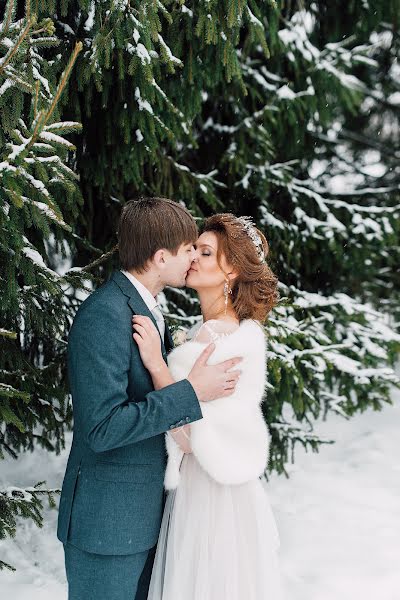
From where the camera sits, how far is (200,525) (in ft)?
7.91

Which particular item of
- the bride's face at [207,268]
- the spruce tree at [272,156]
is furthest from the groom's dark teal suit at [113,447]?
the spruce tree at [272,156]

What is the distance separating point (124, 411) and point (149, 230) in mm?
635

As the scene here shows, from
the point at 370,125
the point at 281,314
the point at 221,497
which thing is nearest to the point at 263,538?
the point at 221,497

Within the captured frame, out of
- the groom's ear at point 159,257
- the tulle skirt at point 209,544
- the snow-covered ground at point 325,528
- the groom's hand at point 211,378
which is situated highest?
the groom's ear at point 159,257

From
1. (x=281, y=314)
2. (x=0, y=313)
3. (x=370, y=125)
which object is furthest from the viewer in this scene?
(x=370, y=125)

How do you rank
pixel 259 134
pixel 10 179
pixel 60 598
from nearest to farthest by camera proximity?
pixel 10 179 < pixel 60 598 < pixel 259 134

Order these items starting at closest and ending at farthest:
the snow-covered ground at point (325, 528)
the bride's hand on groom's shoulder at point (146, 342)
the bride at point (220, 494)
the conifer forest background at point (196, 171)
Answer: the bride's hand on groom's shoulder at point (146, 342)
the bride at point (220, 494)
the conifer forest background at point (196, 171)
the snow-covered ground at point (325, 528)

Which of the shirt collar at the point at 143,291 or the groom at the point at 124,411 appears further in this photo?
the shirt collar at the point at 143,291

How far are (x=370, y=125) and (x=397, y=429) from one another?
148 inches

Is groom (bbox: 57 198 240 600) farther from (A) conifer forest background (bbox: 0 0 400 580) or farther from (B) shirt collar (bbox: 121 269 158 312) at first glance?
(A) conifer forest background (bbox: 0 0 400 580)

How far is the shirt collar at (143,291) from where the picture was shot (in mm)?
2236

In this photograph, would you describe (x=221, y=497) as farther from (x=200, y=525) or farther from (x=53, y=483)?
(x=53, y=483)

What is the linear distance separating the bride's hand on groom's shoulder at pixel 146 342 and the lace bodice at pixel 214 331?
1.07 feet

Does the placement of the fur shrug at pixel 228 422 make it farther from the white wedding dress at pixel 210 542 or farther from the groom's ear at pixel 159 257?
the groom's ear at pixel 159 257
